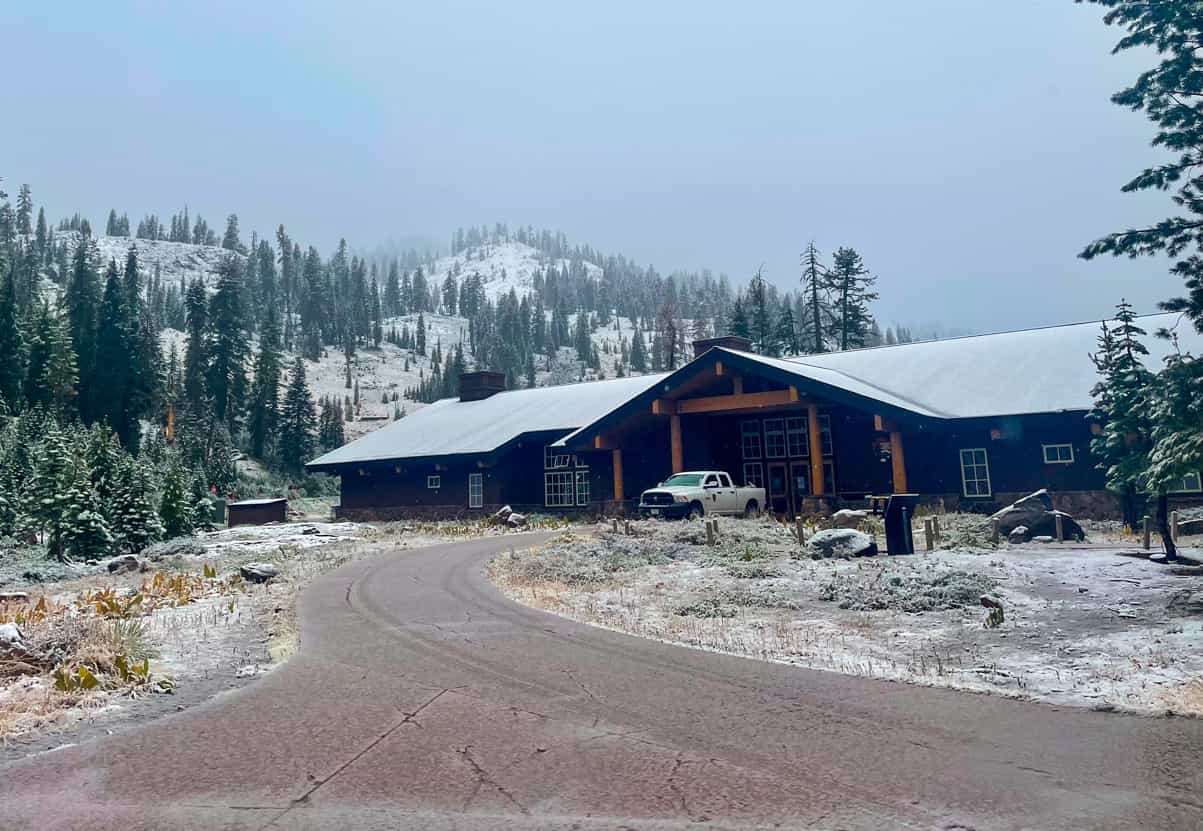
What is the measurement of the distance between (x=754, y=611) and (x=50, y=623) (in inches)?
349

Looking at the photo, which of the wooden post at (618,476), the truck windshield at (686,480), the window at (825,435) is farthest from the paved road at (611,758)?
the wooden post at (618,476)

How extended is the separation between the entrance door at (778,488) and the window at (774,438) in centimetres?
40

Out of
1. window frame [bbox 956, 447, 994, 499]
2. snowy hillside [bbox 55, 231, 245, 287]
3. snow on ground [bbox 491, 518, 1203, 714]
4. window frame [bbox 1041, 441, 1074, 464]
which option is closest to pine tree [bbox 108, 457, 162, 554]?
snow on ground [bbox 491, 518, 1203, 714]

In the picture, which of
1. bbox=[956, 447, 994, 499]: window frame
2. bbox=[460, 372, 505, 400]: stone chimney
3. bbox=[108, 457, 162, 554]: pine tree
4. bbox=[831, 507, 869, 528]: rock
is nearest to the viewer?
bbox=[831, 507, 869, 528]: rock

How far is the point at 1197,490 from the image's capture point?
2220cm

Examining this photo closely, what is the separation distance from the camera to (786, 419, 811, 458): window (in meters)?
29.1

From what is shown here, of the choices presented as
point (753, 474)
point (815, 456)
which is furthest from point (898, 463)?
point (753, 474)

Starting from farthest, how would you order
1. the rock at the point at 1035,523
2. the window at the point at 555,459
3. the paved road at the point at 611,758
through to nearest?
1. the window at the point at 555,459
2. the rock at the point at 1035,523
3. the paved road at the point at 611,758

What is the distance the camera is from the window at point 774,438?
29656 mm

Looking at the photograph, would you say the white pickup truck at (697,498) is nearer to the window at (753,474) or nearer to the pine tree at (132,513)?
the window at (753,474)

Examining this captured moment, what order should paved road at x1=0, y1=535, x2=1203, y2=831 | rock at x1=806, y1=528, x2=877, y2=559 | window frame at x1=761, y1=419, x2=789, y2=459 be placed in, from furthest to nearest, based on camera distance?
window frame at x1=761, y1=419, x2=789, y2=459, rock at x1=806, y1=528, x2=877, y2=559, paved road at x1=0, y1=535, x2=1203, y2=831

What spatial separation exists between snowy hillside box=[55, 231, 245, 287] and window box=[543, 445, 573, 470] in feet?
534

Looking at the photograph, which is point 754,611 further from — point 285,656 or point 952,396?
point 952,396

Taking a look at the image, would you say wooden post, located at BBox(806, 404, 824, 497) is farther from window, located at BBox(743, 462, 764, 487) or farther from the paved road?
the paved road
